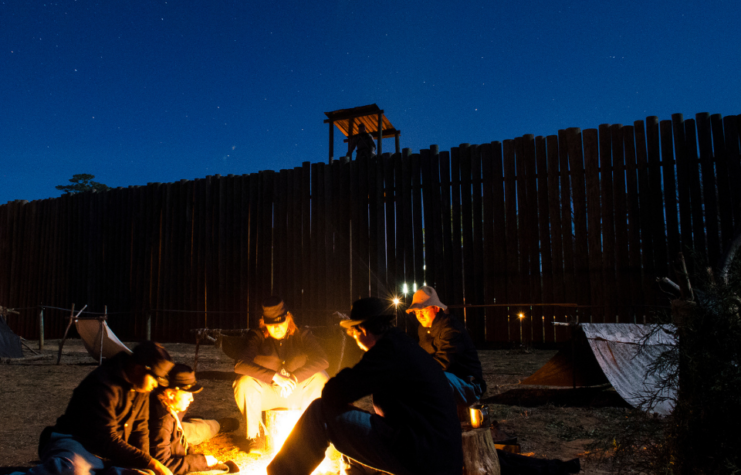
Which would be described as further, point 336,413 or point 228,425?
point 228,425

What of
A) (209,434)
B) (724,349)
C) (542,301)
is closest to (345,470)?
(209,434)

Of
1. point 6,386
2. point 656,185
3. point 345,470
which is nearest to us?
point 345,470

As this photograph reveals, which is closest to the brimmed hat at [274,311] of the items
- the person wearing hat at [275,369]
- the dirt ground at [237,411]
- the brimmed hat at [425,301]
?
the person wearing hat at [275,369]

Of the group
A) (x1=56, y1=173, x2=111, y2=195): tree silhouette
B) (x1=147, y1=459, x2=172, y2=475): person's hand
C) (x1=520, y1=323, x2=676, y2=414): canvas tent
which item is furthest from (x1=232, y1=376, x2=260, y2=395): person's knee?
(x1=56, y1=173, x2=111, y2=195): tree silhouette

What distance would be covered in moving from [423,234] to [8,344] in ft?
27.0

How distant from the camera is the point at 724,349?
2.81 metres

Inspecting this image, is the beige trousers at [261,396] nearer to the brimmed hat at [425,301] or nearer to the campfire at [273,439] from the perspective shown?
the campfire at [273,439]

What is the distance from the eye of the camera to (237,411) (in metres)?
6.00

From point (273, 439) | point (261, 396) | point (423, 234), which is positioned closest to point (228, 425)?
point (261, 396)

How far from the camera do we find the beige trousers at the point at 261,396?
4648 mm

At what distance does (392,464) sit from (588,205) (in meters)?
6.70

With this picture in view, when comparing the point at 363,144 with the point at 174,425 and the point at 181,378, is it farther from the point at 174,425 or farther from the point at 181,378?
the point at 181,378

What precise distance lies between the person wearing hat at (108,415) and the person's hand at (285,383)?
1523mm

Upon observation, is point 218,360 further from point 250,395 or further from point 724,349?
point 724,349
